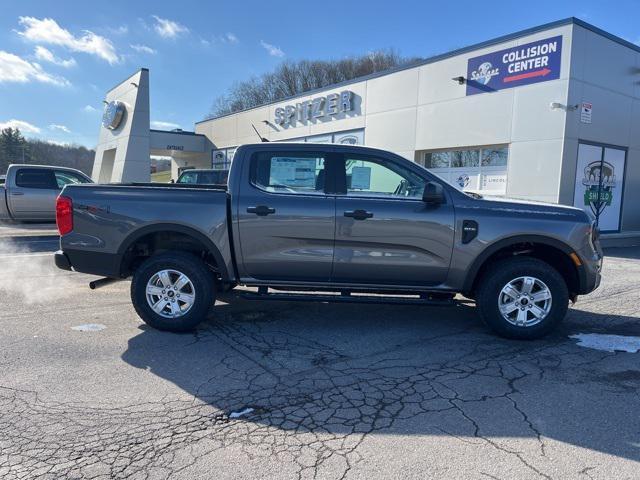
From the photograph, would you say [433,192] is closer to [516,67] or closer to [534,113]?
[534,113]

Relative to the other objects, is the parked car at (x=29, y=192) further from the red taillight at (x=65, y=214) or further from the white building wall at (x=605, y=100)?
the white building wall at (x=605, y=100)

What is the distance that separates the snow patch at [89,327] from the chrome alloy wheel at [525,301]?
4.16 meters

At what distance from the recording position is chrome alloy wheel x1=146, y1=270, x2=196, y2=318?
4.86m

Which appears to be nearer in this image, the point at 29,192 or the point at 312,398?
the point at 312,398

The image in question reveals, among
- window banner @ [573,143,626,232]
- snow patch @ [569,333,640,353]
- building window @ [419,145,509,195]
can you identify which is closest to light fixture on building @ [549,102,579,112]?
window banner @ [573,143,626,232]

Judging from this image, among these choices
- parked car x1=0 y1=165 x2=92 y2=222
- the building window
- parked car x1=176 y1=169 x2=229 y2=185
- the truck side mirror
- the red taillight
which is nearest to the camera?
the truck side mirror

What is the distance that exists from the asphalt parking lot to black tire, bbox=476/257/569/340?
16 centimetres

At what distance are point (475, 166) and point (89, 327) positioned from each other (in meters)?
13.1

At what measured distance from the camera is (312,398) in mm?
3494

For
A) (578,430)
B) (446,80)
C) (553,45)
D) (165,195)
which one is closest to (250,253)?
(165,195)

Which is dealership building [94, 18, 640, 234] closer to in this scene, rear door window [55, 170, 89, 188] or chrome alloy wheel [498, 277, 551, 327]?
rear door window [55, 170, 89, 188]

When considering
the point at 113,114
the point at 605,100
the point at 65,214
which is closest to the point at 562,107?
the point at 605,100

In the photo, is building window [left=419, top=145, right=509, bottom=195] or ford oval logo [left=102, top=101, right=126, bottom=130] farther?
ford oval logo [left=102, top=101, right=126, bottom=130]

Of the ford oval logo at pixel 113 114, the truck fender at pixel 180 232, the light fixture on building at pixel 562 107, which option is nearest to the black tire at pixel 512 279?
the truck fender at pixel 180 232
